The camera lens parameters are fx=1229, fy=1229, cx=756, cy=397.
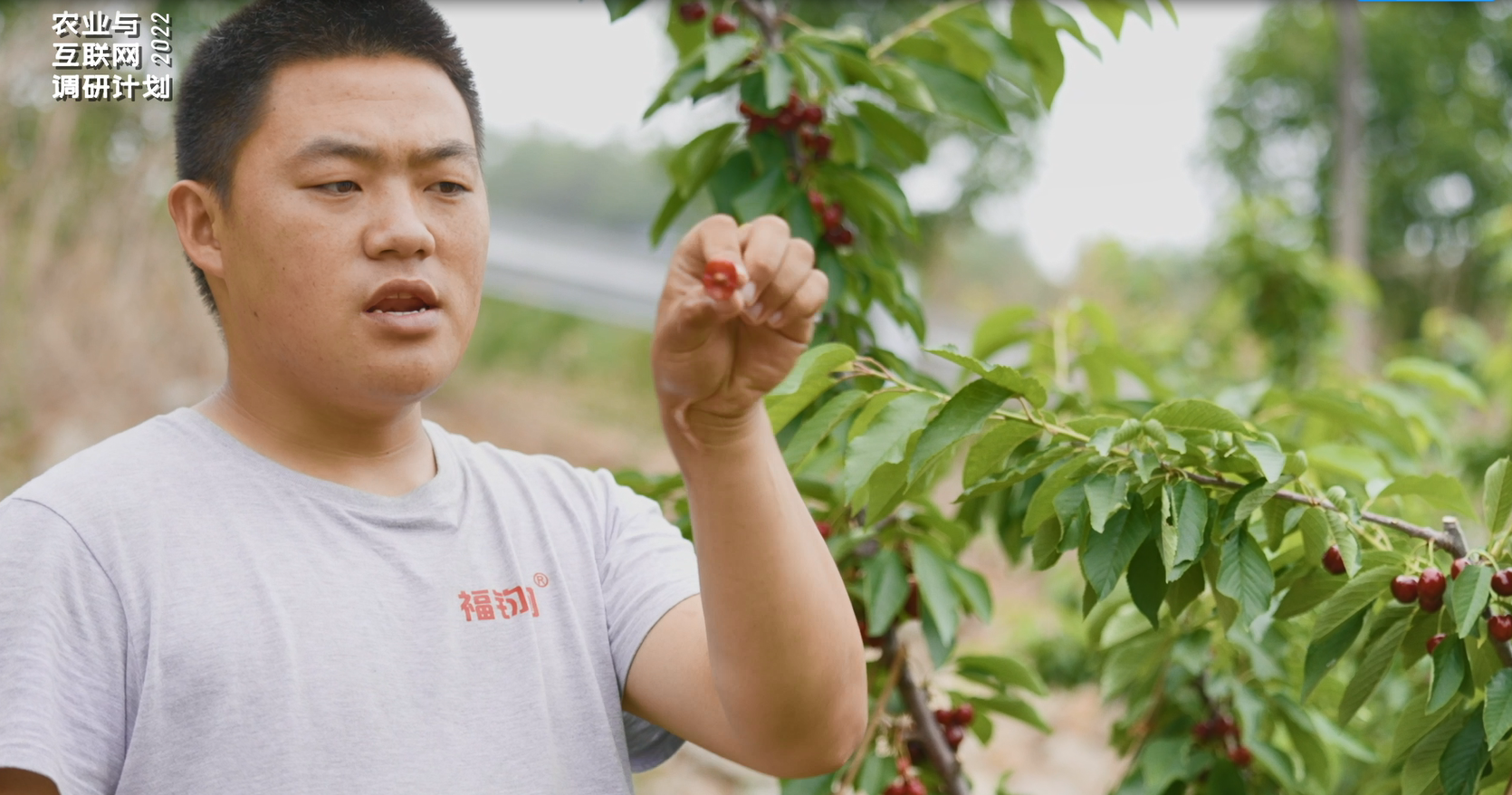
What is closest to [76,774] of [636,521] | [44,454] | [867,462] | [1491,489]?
[636,521]

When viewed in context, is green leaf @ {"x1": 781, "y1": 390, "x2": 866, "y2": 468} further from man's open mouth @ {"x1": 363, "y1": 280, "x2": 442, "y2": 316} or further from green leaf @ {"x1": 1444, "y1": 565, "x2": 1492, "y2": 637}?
green leaf @ {"x1": 1444, "y1": 565, "x2": 1492, "y2": 637}

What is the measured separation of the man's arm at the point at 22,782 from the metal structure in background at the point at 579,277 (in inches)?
303

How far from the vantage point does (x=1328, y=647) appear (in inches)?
46.5

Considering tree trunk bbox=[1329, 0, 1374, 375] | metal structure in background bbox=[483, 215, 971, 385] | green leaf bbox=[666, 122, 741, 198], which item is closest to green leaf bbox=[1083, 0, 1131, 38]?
green leaf bbox=[666, 122, 741, 198]

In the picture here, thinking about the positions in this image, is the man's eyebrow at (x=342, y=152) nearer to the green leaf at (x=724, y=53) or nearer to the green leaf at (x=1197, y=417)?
the green leaf at (x=724, y=53)

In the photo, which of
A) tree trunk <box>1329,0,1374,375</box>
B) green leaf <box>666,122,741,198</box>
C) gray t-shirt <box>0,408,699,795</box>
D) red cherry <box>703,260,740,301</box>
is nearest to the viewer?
red cherry <box>703,260,740,301</box>

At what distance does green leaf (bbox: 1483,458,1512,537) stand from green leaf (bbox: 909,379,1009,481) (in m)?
0.44

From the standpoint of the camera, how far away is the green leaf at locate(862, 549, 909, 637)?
1.41 meters

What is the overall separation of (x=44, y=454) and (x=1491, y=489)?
14.7 feet

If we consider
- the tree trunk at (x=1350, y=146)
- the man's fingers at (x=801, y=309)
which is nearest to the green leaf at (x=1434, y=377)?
the man's fingers at (x=801, y=309)

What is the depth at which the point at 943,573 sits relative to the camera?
4.87ft

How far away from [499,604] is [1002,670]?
2.70ft

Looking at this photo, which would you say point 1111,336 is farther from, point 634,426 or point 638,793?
point 634,426

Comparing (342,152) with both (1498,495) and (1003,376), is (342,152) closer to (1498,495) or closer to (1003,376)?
(1003,376)
